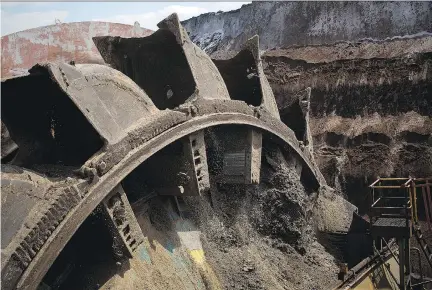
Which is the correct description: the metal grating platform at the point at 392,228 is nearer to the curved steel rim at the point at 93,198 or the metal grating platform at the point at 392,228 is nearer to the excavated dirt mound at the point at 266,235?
the excavated dirt mound at the point at 266,235

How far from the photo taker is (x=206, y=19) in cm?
2719

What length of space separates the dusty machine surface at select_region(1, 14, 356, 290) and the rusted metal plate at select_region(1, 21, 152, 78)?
60 cm

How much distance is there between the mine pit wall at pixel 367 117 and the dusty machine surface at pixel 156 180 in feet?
12.0

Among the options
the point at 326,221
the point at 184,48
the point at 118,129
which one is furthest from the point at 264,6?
the point at 118,129

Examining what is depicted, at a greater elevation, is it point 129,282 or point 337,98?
point 337,98

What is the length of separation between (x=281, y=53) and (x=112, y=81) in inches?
545

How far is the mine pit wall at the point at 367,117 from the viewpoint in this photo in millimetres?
13023

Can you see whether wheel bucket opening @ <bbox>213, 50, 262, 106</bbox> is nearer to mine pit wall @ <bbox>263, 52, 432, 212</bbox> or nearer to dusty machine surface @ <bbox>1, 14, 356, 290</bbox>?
dusty machine surface @ <bbox>1, 14, 356, 290</bbox>

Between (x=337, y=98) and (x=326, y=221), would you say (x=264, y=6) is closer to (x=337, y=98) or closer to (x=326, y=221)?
(x=337, y=98)

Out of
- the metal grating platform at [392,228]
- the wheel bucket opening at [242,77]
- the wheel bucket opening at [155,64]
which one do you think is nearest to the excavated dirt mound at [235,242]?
the metal grating platform at [392,228]

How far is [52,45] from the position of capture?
745 centimetres

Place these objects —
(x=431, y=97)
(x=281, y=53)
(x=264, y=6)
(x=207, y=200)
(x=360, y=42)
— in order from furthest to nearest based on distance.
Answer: (x=264, y=6) → (x=281, y=53) → (x=360, y=42) → (x=431, y=97) → (x=207, y=200)

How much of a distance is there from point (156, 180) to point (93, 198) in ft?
6.15

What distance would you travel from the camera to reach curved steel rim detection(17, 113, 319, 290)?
4.31m
